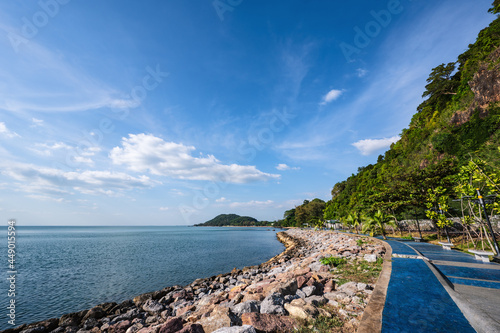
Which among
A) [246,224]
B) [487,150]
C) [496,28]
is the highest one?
[496,28]

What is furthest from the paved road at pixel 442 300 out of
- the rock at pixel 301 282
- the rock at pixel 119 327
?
the rock at pixel 119 327

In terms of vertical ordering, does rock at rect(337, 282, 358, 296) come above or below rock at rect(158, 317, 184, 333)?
above

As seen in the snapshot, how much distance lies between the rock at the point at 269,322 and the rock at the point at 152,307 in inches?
300

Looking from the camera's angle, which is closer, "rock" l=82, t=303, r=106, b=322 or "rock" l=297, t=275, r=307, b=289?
"rock" l=297, t=275, r=307, b=289

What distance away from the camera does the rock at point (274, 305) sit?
4.50m

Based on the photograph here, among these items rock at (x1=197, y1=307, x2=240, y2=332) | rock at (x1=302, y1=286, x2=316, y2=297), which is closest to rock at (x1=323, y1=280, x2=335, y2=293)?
rock at (x1=302, y1=286, x2=316, y2=297)

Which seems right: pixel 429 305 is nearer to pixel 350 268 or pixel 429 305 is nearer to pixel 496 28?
pixel 350 268

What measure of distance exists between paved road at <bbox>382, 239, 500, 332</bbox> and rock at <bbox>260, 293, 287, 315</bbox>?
6.49 feet

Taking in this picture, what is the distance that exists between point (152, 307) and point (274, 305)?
8060 millimetres

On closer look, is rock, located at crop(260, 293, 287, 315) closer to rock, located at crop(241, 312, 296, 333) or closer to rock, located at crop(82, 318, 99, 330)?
rock, located at crop(241, 312, 296, 333)

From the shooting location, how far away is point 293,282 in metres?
5.91

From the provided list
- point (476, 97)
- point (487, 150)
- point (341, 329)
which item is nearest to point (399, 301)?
point (341, 329)

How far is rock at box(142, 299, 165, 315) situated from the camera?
30.8ft

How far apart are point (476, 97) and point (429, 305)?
99.4 feet
